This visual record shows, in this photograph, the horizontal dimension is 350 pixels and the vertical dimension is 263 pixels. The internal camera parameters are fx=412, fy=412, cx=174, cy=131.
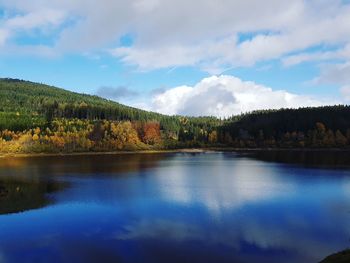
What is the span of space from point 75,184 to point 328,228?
53.0 metres

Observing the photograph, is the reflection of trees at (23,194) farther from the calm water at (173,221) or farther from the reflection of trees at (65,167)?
the reflection of trees at (65,167)

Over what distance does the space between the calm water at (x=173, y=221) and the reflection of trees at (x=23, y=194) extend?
14 centimetres

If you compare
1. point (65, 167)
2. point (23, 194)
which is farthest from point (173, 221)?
point (65, 167)

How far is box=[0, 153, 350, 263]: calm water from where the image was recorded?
37.4m

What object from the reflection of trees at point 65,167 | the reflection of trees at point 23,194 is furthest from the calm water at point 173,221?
the reflection of trees at point 65,167

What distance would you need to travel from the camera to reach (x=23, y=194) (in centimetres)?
6800

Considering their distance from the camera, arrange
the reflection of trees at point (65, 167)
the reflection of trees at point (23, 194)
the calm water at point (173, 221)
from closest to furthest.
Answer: the calm water at point (173, 221), the reflection of trees at point (23, 194), the reflection of trees at point (65, 167)

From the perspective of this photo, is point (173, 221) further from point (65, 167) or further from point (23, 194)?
point (65, 167)

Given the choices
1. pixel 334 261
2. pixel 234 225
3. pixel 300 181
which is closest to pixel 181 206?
pixel 234 225

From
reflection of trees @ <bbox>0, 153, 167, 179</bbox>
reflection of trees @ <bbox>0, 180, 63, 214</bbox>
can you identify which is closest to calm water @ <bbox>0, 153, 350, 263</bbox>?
reflection of trees @ <bbox>0, 180, 63, 214</bbox>

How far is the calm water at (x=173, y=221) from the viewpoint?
37.4 meters

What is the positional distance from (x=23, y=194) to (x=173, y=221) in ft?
102

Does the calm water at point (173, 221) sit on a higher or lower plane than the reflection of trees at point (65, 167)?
lower

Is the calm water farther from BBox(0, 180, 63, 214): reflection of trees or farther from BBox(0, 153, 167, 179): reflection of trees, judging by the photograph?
BBox(0, 153, 167, 179): reflection of trees
